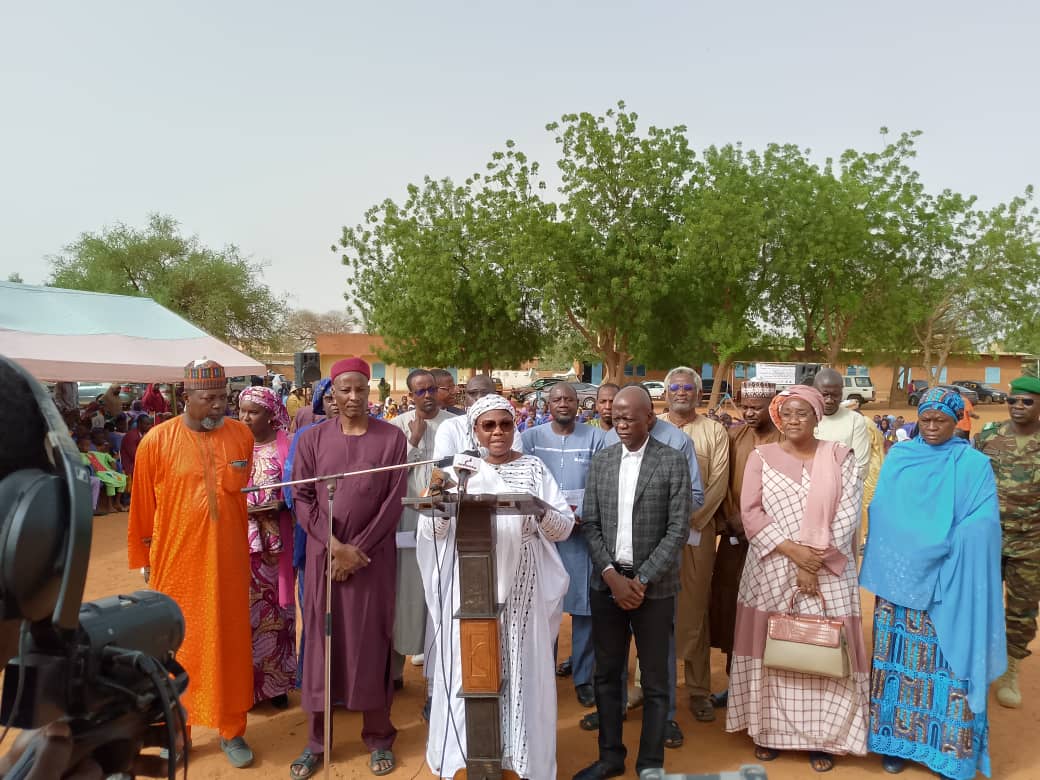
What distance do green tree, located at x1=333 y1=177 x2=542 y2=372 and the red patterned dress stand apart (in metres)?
18.8

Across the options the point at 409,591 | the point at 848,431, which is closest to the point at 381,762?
the point at 409,591

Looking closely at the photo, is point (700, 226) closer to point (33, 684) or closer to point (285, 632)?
point (285, 632)

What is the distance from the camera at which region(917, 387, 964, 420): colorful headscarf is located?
4059mm

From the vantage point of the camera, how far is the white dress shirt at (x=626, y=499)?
3799 millimetres

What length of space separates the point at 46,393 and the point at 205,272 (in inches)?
1159

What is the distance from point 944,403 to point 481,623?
2800 millimetres

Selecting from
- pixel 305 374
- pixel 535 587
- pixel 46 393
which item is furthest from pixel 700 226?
pixel 46 393

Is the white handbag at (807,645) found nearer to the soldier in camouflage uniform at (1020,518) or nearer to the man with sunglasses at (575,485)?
the man with sunglasses at (575,485)

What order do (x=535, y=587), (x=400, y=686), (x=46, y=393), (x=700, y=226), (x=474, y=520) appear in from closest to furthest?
1. (x=46, y=393)
2. (x=474, y=520)
3. (x=535, y=587)
4. (x=400, y=686)
5. (x=700, y=226)

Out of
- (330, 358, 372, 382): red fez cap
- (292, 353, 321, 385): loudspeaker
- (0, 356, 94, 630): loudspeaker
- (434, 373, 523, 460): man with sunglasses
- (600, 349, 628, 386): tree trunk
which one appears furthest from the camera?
(292, 353, 321, 385): loudspeaker

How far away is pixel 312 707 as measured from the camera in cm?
405

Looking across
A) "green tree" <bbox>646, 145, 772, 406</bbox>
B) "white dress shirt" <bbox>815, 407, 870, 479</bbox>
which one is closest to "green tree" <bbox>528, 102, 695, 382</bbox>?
"green tree" <bbox>646, 145, 772, 406</bbox>

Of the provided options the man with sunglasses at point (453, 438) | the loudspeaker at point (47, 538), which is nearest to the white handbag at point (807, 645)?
the man with sunglasses at point (453, 438)

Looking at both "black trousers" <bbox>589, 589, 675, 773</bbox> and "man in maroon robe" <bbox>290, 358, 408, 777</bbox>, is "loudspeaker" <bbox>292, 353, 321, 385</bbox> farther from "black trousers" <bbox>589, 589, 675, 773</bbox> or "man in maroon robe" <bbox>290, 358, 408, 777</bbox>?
"black trousers" <bbox>589, 589, 675, 773</bbox>
